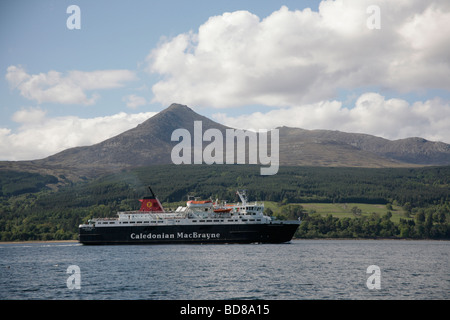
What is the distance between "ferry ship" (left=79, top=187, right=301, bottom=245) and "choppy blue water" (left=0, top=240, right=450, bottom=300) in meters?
21.3

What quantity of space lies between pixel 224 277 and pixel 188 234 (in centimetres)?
4945

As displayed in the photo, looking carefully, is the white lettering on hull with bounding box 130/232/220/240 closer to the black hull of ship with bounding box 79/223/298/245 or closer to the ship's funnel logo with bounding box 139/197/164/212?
the black hull of ship with bounding box 79/223/298/245

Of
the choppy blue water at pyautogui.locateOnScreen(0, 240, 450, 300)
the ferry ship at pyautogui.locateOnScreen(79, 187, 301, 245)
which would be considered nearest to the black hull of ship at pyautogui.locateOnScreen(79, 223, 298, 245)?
the ferry ship at pyautogui.locateOnScreen(79, 187, 301, 245)

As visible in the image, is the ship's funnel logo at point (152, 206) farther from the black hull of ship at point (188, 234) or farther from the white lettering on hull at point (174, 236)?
the white lettering on hull at point (174, 236)

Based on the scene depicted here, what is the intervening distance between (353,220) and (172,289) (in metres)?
139

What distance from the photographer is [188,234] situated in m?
103

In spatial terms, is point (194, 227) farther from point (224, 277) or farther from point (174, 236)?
point (224, 277)

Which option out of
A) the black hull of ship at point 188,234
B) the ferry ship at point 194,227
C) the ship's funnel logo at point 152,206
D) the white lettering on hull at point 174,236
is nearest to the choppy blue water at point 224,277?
the black hull of ship at point 188,234
